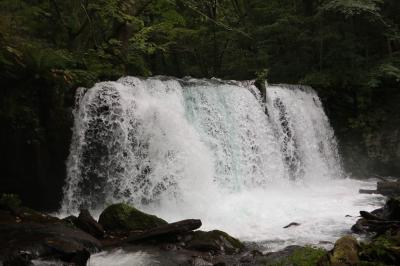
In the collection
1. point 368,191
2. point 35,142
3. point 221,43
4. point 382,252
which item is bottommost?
point 368,191

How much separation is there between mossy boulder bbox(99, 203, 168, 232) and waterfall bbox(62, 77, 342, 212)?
7.71 feet

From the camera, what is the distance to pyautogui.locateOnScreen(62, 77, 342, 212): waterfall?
12.4m

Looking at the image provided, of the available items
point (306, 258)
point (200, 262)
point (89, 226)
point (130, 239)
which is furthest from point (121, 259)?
point (306, 258)

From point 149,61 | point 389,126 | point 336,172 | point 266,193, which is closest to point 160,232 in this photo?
point 266,193

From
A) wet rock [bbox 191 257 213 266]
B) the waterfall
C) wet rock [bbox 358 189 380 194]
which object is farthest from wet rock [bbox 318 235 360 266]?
wet rock [bbox 358 189 380 194]

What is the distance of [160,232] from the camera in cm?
881

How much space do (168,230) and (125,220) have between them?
1.34 meters

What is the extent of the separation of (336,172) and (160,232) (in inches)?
441

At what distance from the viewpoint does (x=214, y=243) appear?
27.7 feet

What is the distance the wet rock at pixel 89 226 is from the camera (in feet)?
30.3

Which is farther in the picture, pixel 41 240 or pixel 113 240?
pixel 113 240

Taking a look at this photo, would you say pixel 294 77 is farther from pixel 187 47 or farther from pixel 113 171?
pixel 113 171

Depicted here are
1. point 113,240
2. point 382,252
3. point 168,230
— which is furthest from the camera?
point 113,240

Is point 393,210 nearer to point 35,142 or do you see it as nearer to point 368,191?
point 368,191
